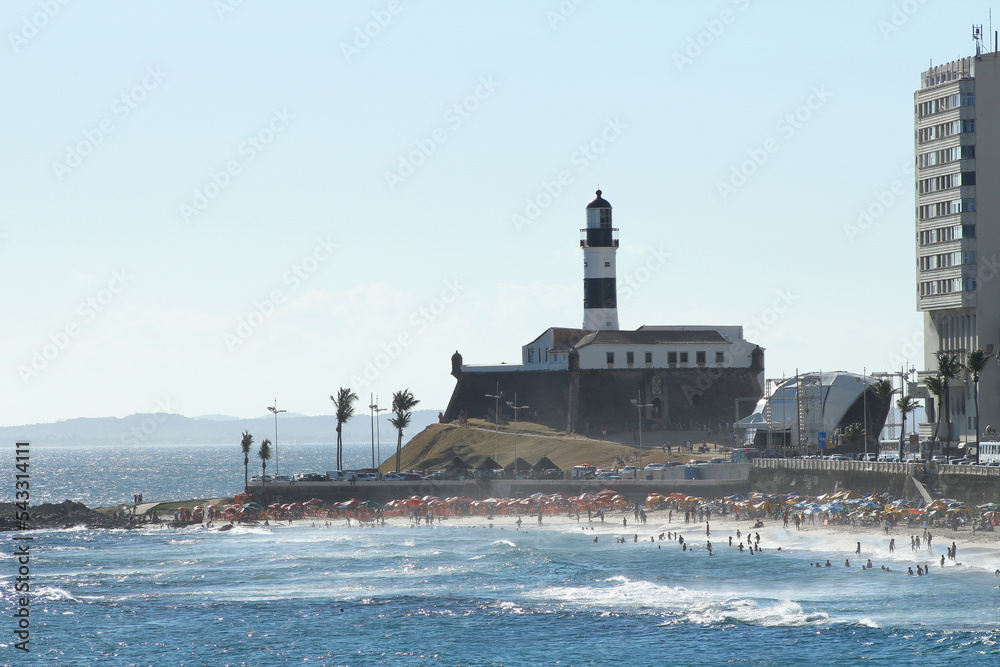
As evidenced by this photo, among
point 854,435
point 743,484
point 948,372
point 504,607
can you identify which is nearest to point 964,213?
point 948,372

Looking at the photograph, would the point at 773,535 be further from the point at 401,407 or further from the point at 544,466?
the point at 401,407

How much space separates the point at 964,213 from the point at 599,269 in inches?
1716

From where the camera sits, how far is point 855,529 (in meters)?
79.1

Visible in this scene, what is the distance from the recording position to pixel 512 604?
6097cm

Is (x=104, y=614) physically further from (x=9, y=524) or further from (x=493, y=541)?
(x=9, y=524)

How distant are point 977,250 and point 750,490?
28.3 meters

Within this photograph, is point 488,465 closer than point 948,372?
No

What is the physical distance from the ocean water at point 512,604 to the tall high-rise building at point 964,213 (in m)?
29.7

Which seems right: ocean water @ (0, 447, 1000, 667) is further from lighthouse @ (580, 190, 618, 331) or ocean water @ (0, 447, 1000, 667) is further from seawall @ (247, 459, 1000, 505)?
lighthouse @ (580, 190, 618, 331)

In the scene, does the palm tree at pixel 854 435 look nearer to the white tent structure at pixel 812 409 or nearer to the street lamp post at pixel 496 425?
the white tent structure at pixel 812 409

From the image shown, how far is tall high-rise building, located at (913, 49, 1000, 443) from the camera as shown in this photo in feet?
332

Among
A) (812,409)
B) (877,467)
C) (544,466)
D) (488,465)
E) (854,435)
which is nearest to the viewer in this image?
(877,467)

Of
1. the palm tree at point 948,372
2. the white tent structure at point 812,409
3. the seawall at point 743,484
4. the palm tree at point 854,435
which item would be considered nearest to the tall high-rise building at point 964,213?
the palm tree at point 948,372

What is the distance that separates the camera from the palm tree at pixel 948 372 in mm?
91688
